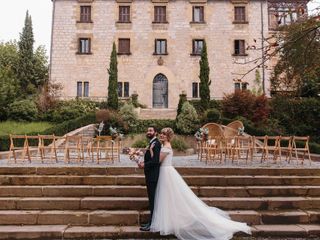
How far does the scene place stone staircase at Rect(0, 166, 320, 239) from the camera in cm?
581

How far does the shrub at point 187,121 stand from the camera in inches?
749

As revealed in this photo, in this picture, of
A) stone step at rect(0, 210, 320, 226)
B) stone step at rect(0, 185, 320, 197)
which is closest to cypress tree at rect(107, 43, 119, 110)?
stone step at rect(0, 185, 320, 197)

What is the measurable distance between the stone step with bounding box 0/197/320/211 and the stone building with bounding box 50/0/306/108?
20.6m

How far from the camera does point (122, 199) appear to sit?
21.8ft

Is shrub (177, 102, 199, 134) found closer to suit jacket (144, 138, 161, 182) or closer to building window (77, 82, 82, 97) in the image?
building window (77, 82, 82, 97)

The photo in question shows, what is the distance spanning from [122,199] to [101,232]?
3.48ft

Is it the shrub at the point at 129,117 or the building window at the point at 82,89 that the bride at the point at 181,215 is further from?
the building window at the point at 82,89

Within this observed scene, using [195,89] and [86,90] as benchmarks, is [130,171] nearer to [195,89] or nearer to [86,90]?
[195,89]

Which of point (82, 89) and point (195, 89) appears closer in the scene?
point (82, 89)

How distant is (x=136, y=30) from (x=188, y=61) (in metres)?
4.89

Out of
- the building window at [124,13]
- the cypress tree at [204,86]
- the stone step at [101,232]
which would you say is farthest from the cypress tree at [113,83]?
the stone step at [101,232]

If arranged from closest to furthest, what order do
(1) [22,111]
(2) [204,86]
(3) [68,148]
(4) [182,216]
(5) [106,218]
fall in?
1. (4) [182,216]
2. (5) [106,218]
3. (3) [68,148]
4. (1) [22,111]
5. (2) [204,86]

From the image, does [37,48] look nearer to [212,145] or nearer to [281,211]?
[212,145]

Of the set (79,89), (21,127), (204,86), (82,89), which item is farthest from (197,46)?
(21,127)
